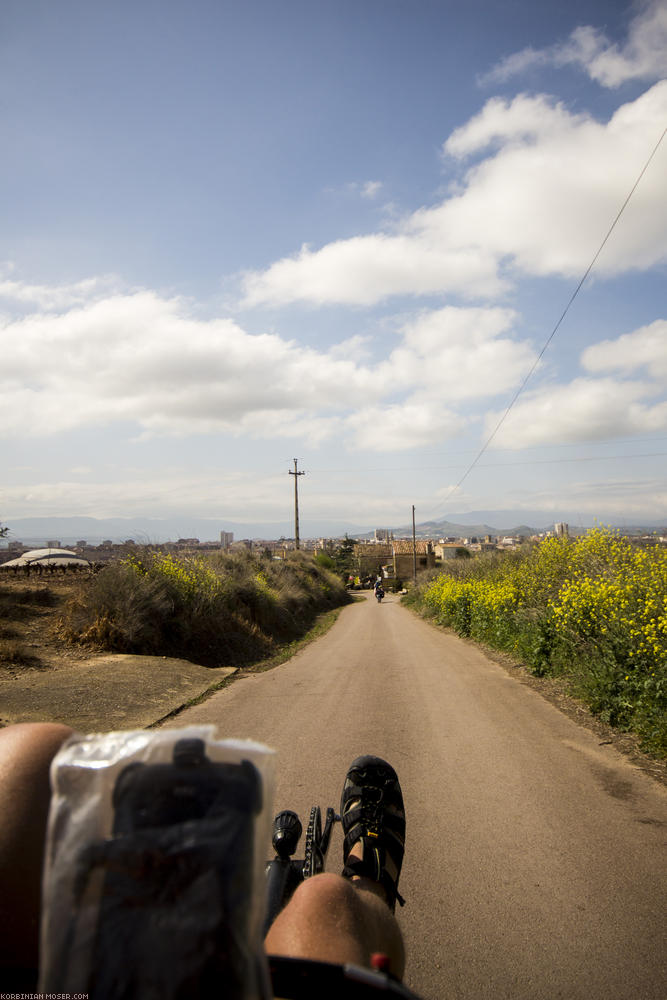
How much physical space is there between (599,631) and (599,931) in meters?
4.51

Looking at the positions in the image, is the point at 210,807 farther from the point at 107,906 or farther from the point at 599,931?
the point at 599,931

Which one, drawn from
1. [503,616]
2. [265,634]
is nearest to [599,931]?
[503,616]

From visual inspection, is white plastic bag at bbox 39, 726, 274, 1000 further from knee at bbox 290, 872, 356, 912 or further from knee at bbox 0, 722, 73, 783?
knee at bbox 290, 872, 356, 912

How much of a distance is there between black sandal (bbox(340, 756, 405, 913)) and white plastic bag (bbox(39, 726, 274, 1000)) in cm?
139

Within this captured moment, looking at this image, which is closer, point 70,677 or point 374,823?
point 374,823

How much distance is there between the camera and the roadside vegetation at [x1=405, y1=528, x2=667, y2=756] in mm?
5078

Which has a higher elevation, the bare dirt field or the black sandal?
the black sandal

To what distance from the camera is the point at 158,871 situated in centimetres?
81

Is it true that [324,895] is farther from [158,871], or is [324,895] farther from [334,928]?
[158,871]

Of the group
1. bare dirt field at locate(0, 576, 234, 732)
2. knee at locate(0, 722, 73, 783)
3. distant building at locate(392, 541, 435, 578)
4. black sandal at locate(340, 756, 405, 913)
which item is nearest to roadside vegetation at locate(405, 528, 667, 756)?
black sandal at locate(340, 756, 405, 913)

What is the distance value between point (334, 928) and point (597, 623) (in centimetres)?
596

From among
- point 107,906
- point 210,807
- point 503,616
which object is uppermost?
point 210,807

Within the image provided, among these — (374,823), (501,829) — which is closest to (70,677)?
(501,829)

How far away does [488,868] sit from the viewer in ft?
9.34
